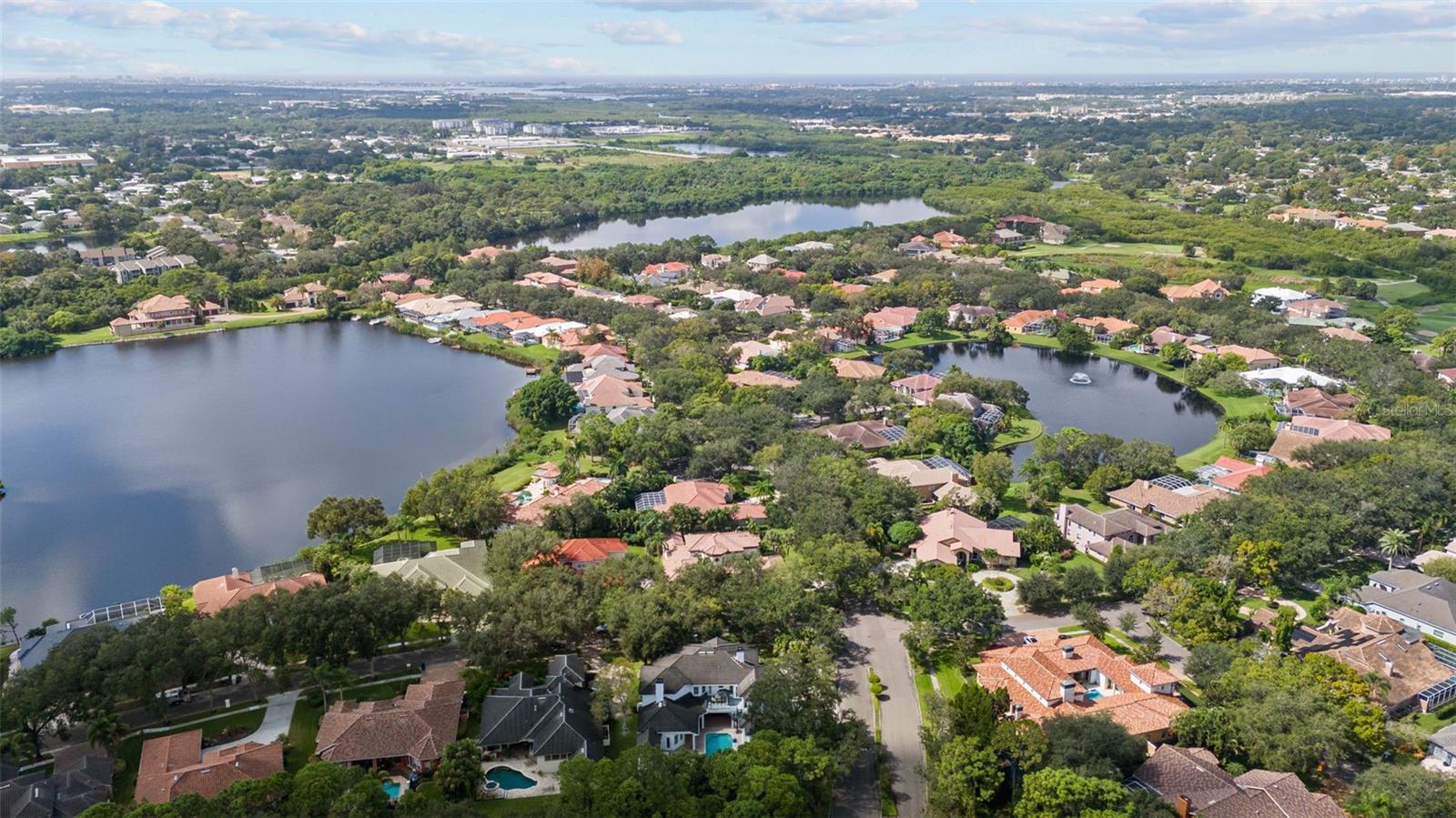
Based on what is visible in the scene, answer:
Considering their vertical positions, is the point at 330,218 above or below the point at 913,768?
above

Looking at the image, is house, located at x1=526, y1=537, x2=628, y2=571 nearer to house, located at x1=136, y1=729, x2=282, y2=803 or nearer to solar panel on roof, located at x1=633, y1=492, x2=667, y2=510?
solar panel on roof, located at x1=633, y1=492, x2=667, y2=510

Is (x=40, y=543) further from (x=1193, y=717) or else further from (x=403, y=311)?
(x=1193, y=717)

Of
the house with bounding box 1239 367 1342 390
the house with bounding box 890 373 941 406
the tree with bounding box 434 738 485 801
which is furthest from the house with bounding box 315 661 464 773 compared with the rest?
the house with bounding box 1239 367 1342 390

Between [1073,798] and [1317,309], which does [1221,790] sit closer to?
[1073,798]

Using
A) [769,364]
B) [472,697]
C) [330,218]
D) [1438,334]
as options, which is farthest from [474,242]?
[1438,334]

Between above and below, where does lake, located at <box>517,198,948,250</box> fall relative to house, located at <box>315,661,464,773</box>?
above
